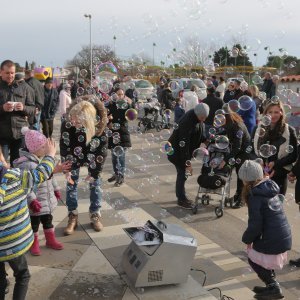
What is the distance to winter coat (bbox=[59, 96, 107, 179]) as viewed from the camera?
486 cm

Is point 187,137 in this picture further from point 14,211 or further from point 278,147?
point 14,211

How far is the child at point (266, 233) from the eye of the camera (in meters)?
3.47

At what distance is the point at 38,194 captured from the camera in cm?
421

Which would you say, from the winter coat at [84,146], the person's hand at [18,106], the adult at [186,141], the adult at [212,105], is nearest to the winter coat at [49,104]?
the adult at [212,105]

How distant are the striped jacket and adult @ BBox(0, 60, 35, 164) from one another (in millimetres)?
2681


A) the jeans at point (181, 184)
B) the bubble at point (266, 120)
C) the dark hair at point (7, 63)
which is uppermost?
the dark hair at point (7, 63)

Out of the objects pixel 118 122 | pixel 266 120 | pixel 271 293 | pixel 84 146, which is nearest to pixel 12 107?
pixel 84 146

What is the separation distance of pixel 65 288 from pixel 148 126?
10.9 metres

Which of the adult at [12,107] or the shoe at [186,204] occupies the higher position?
the adult at [12,107]

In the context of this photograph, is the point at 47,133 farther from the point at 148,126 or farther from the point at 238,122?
the point at 238,122

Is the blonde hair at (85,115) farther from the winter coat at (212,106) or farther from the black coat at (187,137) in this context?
the winter coat at (212,106)

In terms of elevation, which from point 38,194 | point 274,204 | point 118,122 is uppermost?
point 118,122

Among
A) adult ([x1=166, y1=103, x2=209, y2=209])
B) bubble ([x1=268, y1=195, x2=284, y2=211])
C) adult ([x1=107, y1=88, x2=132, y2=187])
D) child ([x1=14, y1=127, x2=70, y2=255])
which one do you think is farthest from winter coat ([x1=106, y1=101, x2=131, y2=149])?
bubble ([x1=268, y1=195, x2=284, y2=211])

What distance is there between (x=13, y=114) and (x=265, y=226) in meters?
A: 3.77
